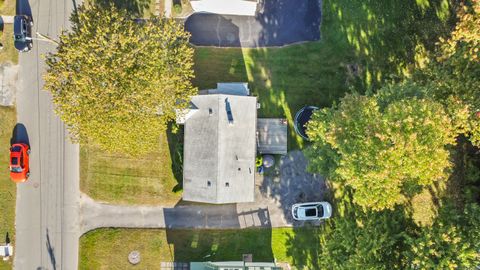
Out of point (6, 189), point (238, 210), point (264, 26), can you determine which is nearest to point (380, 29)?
point (264, 26)

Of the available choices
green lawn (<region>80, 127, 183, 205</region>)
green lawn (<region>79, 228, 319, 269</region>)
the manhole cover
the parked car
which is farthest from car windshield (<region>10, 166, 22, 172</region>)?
the manhole cover

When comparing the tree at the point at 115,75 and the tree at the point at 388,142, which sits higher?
the tree at the point at 115,75

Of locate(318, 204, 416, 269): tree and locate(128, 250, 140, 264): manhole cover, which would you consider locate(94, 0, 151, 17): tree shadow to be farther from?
locate(318, 204, 416, 269): tree

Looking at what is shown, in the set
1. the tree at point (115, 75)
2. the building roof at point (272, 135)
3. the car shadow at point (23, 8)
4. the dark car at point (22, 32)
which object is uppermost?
the car shadow at point (23, 8)

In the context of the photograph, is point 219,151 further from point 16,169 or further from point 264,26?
point 16,169

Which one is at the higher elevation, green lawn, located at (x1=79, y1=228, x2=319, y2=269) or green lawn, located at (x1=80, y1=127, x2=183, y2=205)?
green lawn, located at (x1=80, y1=127, x2=183, y2=205)

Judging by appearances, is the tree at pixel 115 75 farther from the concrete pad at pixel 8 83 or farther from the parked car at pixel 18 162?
the concrete pad at pixel 8 83

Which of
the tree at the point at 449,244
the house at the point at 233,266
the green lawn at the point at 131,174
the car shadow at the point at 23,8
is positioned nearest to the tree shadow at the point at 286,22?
the green lawn at the point at 131,174

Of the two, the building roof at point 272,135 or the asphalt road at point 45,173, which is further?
the building roof at point 272,135
